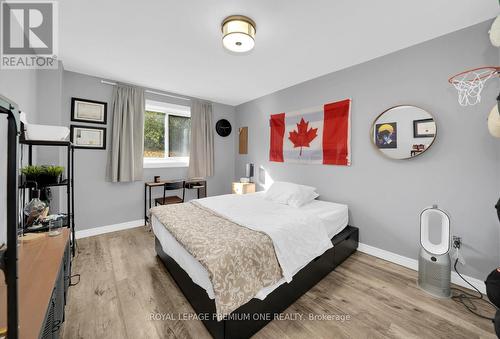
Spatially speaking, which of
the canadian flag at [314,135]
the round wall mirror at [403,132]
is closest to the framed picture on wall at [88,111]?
the canadian flag at [314,135]

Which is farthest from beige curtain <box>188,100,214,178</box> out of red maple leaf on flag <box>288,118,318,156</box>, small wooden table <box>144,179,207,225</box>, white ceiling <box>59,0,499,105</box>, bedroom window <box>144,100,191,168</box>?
red maple leaf on flag <box>288,118,318,156</box>

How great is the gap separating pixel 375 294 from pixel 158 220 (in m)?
2.35

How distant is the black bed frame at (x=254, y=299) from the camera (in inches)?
56.8

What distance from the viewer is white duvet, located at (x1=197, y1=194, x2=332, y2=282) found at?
1.81m

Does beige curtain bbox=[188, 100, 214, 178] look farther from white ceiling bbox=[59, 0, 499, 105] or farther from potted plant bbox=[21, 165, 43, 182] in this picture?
potted plant bbox=[21, 165, 43, 182]

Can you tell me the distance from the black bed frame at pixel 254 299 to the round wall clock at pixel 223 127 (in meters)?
2.94

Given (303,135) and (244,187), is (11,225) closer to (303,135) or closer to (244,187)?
(303,135)

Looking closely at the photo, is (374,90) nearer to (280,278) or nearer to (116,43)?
(280,278)

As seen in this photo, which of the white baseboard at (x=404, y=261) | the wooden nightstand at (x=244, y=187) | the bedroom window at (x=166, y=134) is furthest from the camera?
the wooden nightstand at (x=244, y=187)

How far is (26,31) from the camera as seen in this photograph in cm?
206

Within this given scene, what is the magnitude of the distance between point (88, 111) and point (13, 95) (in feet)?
4.97

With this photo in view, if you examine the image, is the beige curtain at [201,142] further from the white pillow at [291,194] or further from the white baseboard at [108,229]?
the white pillow at [291,194]

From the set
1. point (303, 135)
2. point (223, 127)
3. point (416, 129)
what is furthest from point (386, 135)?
point (223, 127)

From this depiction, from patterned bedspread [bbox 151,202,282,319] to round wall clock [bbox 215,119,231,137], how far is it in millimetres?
3036
